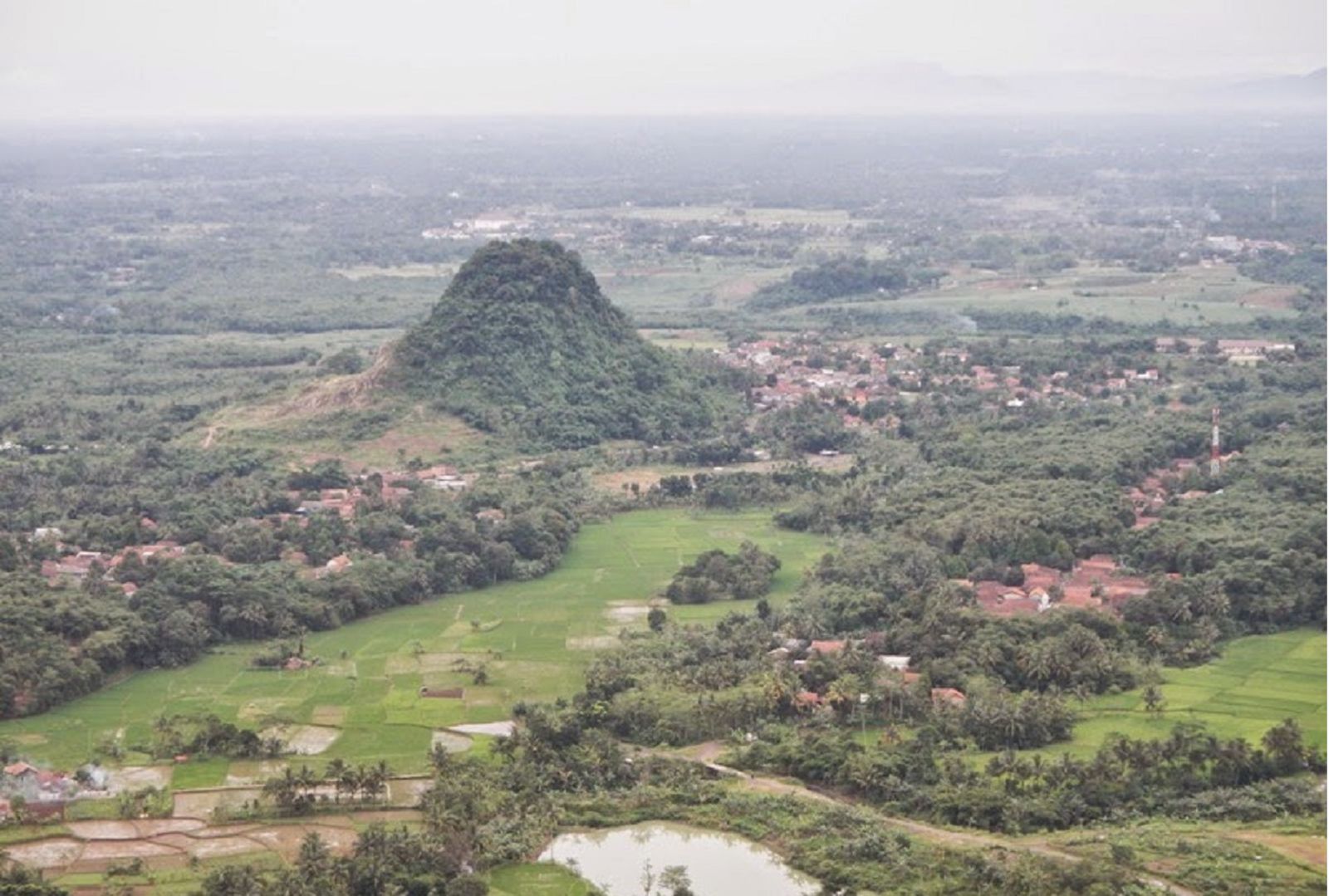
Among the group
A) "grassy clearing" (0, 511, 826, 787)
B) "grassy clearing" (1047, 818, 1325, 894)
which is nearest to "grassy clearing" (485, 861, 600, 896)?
"grassy clearing" (0, 511, 826, 787)

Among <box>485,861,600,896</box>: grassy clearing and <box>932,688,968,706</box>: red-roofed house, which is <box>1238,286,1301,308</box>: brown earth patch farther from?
<box>485,861,600,896</box>: grassy clearing

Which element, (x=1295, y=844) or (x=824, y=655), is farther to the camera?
(x=824, y=655)

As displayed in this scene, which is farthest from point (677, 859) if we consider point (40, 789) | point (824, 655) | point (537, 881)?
point (40, 789)

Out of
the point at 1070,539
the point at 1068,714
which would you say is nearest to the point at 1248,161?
the point at 1070,539

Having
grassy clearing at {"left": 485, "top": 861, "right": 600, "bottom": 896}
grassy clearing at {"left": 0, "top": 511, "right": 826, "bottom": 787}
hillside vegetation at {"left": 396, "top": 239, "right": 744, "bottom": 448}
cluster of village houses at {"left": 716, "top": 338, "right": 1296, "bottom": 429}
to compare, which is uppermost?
hillside vegetation at {"left": 396, "top": 239, "right": 744, "bottom": 448}

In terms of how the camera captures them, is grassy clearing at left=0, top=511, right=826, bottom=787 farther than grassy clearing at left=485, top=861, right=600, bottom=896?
Yes

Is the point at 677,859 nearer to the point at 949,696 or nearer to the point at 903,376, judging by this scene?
the point at 949,696

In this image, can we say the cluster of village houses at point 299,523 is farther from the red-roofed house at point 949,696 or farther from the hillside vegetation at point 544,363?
the red-roofed house at point 949,696
